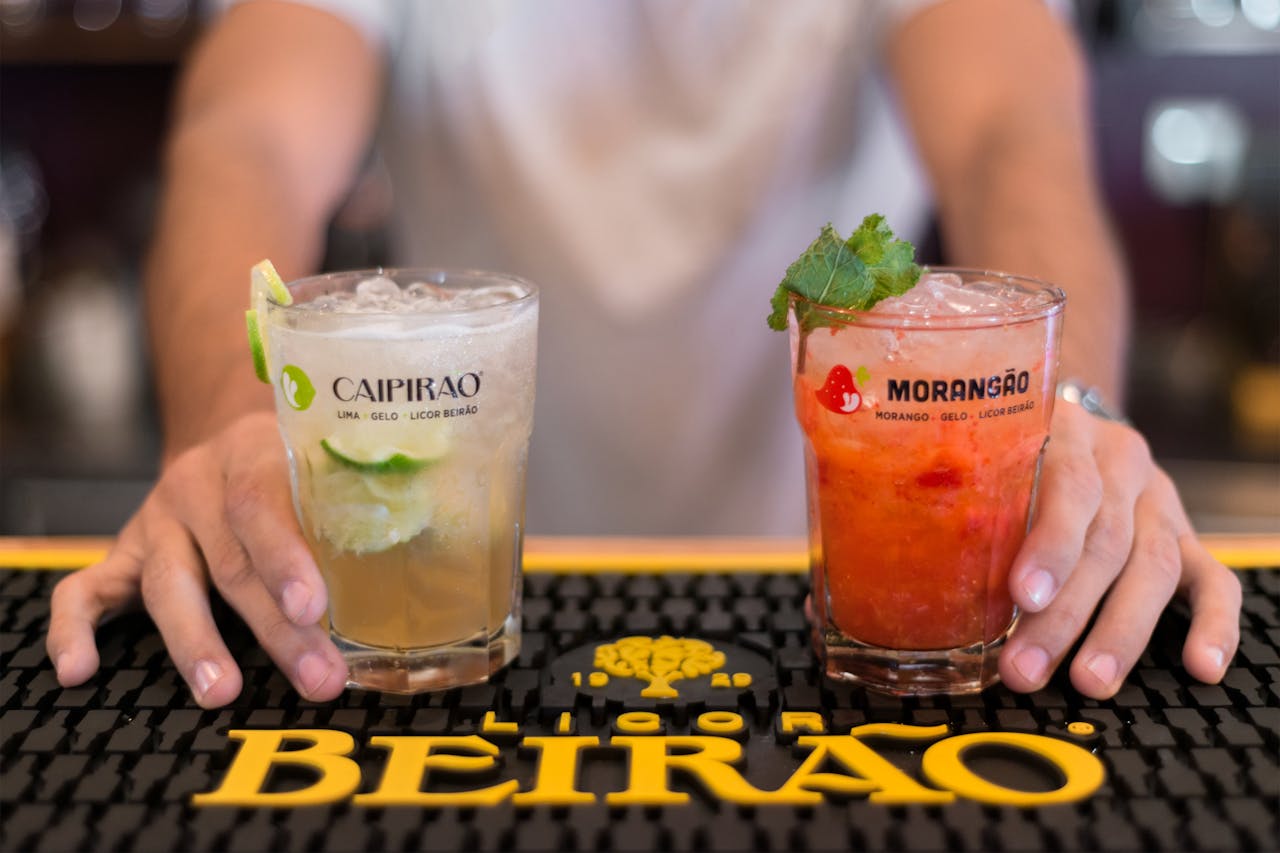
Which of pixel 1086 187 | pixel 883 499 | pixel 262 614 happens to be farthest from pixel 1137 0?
pixel 262 614

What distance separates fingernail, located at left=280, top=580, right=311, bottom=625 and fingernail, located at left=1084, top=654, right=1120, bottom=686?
1.86 ft

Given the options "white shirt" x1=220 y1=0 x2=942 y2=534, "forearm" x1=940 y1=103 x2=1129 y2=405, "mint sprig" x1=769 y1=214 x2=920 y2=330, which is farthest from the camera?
"white shirt" x1=220 y1=0 x2=942 y2=534

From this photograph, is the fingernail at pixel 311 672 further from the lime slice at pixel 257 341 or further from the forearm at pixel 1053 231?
the forearm at pixel 1053 231

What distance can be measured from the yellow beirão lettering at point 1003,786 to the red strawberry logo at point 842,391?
238 mm

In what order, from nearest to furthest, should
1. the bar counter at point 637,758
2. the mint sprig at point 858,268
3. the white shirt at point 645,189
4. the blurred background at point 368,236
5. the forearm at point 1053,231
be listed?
the bar counter at point 637,758, the mint sprig at point 858,268, the forearm at point 1053,231, the white shirt at point 645,189, the blurred background at point 368,236

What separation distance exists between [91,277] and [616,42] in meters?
1.88

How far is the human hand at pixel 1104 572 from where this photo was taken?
3.14ft

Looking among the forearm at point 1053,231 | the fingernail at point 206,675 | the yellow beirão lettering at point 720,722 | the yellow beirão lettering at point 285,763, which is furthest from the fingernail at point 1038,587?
the fingernail at point 206,675

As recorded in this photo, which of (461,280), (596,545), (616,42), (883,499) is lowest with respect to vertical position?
(596,545)

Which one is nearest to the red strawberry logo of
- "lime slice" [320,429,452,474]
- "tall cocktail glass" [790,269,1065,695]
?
"tall cocktail glass" [790,269,1065,695]

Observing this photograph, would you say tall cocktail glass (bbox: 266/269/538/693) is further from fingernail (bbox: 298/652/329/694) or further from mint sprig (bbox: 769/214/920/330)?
mint sprig (bbox: 769/214/920/330)

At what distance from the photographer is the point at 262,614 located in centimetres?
99

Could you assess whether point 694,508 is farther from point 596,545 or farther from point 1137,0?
point 1137,0

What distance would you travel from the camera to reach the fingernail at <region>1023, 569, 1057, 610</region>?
943 millimetres
